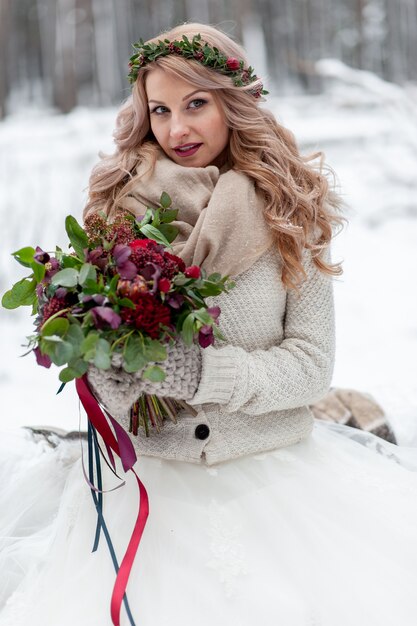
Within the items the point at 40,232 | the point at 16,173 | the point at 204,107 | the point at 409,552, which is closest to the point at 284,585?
the point at 409,552

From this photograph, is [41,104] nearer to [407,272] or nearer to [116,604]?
[407,272]

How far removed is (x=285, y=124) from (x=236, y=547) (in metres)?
5.30

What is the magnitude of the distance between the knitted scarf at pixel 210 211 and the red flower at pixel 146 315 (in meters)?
0.37

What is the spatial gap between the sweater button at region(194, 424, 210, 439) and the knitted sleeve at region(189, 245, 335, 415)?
0.22 ft

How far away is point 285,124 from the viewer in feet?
20.0

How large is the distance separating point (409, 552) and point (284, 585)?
292mm

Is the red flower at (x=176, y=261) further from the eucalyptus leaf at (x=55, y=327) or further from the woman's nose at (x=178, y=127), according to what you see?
the woman's nose at (x=178, y=127)

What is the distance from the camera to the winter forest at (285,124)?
3.53m

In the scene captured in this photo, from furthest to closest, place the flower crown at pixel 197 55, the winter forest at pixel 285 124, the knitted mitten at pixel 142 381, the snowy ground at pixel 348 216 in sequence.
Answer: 1. the winter forest at pixel 285 124
2. the snowy ground at pixel 348 216
3. the flower crown at pixel 197 55
4. the knitted mitten at pixel 142 381

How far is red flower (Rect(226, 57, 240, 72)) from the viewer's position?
Result: 161 cm

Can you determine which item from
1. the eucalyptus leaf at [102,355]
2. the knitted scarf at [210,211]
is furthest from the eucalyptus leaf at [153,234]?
the eucalyptus leaf at [102,355]

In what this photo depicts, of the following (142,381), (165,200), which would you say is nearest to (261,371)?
(142,381)

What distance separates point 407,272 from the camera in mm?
4633

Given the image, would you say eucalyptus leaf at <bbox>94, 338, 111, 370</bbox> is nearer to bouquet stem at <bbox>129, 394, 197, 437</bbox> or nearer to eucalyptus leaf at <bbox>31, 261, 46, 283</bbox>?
eucalyptus leaf at <bbox>31, 261, 46, 283</bbox>
